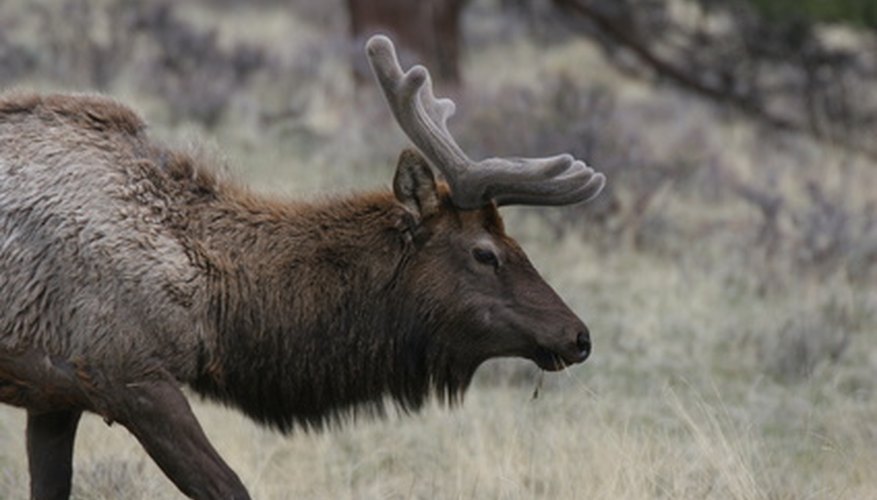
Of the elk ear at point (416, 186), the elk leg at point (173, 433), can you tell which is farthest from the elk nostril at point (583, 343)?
the elk leg at point (173, 433)

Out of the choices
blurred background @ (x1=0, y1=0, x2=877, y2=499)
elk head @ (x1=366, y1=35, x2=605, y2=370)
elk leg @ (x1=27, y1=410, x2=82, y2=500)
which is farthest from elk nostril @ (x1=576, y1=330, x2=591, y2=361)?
elk leg @ (x1=27, y1=410, x2=82, y2=500)

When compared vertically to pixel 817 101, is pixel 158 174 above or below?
above

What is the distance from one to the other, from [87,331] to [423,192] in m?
1.31

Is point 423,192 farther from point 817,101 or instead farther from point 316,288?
point 817,101

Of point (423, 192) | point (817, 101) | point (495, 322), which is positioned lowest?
point (817, 101)

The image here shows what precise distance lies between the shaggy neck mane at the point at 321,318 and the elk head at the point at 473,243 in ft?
0.24

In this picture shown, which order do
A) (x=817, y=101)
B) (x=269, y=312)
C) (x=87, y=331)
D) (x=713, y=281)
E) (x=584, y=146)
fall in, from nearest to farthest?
(x=87, y=331) < (x=269, y=312) < (x=713, y=281) < (x=584, y=146) < (x=817, y=101)

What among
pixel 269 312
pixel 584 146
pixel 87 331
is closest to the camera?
pixel 87 331

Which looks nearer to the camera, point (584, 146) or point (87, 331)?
point (87, 331)

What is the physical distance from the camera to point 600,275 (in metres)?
11.5

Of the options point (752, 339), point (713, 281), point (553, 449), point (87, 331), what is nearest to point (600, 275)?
point (713, 281)

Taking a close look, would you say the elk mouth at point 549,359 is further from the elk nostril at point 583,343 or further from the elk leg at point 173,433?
the elk leg at point 173,433

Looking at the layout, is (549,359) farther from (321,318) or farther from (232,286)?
(232,286)

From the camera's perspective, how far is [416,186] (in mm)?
6070
